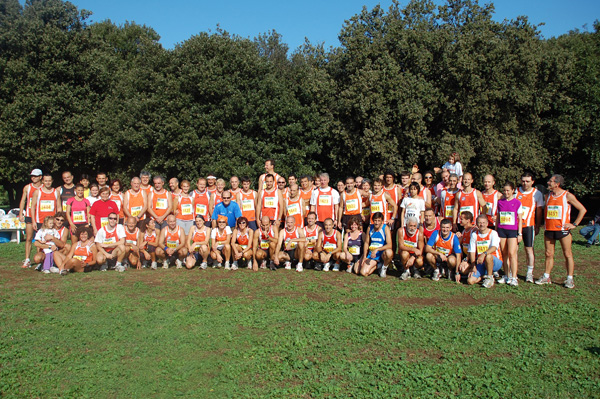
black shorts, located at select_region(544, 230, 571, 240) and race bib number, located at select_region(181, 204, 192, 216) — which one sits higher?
race bib number, located at select_region(181, 204, 192, 216)

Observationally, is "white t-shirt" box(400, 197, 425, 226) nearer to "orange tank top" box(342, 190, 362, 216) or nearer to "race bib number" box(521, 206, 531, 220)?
"orange tank top" box(342, 190, 362, 216)

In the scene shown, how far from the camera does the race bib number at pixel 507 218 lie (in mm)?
8173

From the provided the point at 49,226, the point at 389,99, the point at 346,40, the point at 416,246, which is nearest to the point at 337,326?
the point at 416,246

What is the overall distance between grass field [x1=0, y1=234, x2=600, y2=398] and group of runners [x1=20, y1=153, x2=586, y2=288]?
0.74 metres

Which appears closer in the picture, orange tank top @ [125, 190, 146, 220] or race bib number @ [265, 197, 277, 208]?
race bib number @ [265, 197, 277, 208]

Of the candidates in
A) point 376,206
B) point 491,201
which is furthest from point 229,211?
point 491,201

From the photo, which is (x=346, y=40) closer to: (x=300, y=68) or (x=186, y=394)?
(x=300, y=68)

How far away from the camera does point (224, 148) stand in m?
20.2

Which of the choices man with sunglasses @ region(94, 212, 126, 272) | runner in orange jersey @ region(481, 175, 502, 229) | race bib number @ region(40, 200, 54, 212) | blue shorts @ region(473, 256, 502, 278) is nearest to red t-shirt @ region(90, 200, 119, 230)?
man with sunglasses @ region(94, 212, 126, 272)

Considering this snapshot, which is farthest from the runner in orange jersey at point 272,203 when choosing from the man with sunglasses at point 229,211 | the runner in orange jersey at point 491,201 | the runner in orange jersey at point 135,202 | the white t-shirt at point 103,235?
the runner in orange jersey at point 491,201

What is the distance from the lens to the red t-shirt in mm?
9891

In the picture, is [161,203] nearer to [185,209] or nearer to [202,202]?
Result: [185,209]

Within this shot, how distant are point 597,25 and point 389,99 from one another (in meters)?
12.5

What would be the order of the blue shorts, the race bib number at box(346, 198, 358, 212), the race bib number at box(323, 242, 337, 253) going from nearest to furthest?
1. the blue shorts
2. the race bib number at box(323, 242, 337, 253)
3. the race bib number at box(346, 198, 358, 212)
